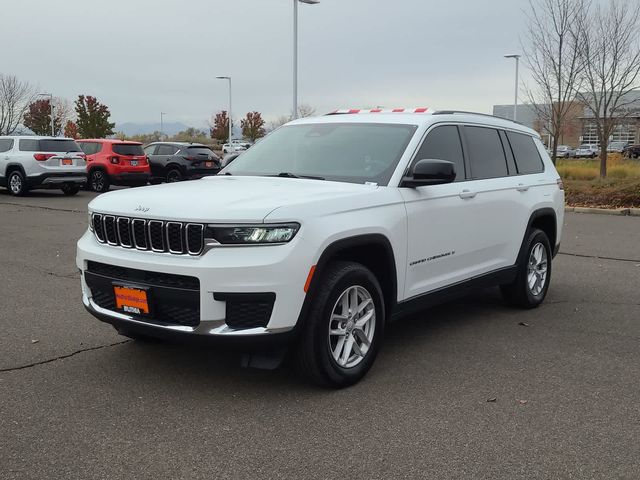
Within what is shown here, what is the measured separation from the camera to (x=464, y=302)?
6832 mm

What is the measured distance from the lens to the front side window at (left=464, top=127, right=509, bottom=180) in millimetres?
5672

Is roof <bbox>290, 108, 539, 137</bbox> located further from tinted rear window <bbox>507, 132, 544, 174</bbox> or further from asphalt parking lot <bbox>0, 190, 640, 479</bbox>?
asphalt parking lot <bbox>0, 190, 640, 479</bbox>

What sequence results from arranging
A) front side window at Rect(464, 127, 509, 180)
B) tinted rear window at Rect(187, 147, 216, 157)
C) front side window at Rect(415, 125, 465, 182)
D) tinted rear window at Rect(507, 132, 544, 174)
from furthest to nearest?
1. tinted rear window at Rect(187, 147, 216, 157)
2. tinted rear window at Rect(507, 132, 544, 174)
3. front side window at Rect(464, 127, 509, 180)
4. front side window at Rect(415, 125, 465, 182)

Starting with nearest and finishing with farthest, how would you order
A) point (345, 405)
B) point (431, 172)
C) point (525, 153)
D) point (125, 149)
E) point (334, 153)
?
point (345, 405)
point (431, 172)
point (334, 153)
point (525, 153)
point (125, 149)

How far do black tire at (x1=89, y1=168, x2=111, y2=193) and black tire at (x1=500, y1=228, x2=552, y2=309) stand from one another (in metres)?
16.2

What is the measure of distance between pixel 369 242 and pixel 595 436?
1713 mm

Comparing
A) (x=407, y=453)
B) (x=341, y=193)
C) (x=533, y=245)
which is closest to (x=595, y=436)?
(x=407, y=453)

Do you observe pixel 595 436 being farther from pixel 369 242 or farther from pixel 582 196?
pixel 582 196

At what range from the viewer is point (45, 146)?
1845cm

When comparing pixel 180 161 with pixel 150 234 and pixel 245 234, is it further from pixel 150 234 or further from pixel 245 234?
pixel 245 234

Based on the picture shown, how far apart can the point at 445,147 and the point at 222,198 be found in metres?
2.09

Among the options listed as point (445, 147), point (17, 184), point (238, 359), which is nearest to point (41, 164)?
point (17, 184)

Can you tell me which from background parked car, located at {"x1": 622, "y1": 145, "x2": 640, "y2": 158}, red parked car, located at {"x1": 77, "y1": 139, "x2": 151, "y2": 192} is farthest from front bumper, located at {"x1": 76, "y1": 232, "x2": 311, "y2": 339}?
background parked car, located at {"x1": 622, "y1": 145, "x2": 640, "y2": 158}

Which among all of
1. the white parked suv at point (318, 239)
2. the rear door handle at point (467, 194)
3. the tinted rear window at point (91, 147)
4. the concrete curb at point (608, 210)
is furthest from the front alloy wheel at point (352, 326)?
the tinted rear window at point (91, 147)
